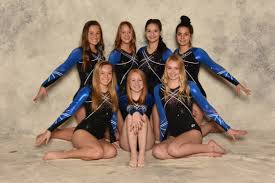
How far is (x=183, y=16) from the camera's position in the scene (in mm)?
3461

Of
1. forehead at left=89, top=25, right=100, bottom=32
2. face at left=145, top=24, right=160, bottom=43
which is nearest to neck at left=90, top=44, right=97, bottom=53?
forehead at left=89, top=25, right=100, bottom=32

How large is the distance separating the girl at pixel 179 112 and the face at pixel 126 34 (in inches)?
20.5

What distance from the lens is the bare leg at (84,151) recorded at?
290cm

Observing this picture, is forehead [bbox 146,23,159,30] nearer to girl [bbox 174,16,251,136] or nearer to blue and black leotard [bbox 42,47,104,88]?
girl [bbox 174,16,251,136]

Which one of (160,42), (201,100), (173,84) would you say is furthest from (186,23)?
(201,100)

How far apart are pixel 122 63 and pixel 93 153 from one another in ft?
2.88

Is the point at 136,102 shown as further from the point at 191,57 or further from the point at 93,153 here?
the point at 191,57

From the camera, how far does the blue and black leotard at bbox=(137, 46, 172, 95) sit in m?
3.39

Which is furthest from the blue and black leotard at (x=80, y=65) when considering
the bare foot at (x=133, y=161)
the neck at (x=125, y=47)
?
the bare foot at (x=133, y=161)

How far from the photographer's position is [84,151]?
2.90 m

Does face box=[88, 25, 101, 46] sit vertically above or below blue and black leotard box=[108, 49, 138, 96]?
above

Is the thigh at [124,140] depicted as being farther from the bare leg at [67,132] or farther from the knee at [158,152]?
the bare leg at [67,132]

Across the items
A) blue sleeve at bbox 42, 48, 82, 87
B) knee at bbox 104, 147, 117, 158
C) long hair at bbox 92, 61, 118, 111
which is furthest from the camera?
blue sleeve at bbox 42, 48, 82, 87

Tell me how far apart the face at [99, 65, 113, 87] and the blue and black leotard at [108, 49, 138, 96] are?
0.31m
